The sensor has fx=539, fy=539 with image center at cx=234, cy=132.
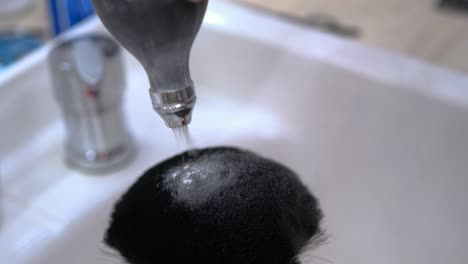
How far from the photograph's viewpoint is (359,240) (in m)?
0.25

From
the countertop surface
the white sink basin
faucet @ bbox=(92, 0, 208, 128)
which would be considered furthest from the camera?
the countertop surface

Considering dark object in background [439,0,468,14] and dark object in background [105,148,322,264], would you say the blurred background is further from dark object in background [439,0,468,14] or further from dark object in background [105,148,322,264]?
dark object in background [105,148,322,264]

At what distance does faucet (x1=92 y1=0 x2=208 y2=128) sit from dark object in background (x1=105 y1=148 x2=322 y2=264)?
0.04m

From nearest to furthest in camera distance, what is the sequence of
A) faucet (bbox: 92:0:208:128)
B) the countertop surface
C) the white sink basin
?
1. faucet (bbox: 92:0:208:128)
2. the white sink basin
3. the countertop surface

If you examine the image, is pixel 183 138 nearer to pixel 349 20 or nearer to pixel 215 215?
pixel 215 215

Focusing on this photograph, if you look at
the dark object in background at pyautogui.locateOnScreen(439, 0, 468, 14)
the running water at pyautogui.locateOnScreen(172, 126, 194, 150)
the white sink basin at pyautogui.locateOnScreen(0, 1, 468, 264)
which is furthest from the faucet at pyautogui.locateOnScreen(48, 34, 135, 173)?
the dark object in background at pyautogui.locateOnScreen(439, 0, 468, 14)

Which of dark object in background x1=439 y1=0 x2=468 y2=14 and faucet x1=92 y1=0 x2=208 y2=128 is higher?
faucet x1=92 y1=0 x2=208 y2=128

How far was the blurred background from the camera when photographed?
0.40 meters

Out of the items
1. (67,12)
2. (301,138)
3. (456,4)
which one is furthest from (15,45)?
(456,4)

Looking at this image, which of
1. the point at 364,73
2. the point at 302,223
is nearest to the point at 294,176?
the point at 302,223

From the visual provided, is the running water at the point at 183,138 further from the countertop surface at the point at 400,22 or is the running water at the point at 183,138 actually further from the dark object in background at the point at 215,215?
the countertop surface at the point at 400,22

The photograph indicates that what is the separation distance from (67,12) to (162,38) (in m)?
0.30

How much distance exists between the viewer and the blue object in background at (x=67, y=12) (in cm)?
42

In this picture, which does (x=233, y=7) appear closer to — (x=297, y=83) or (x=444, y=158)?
(x=297, y=83)
